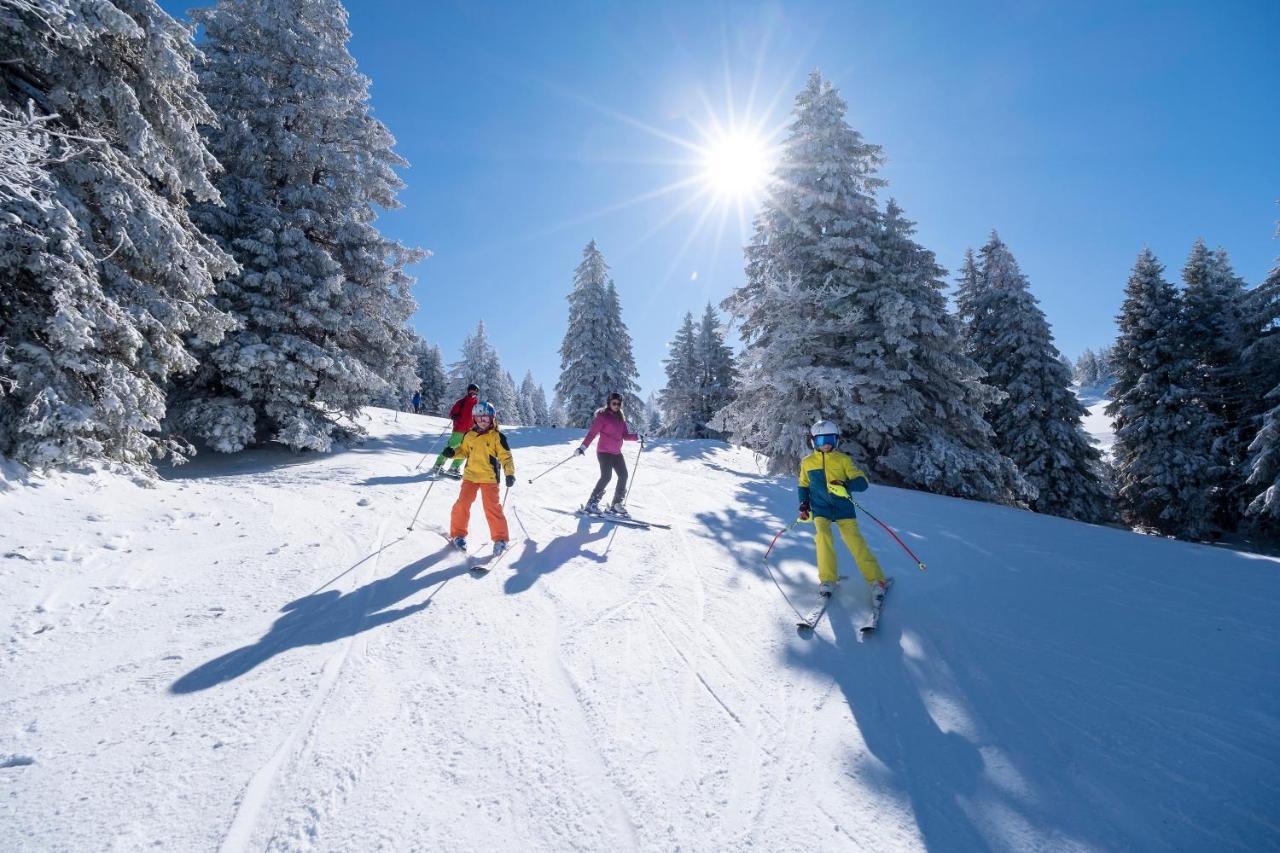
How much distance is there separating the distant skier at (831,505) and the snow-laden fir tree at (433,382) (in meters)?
51.8

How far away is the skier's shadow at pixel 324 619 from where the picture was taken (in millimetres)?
3299

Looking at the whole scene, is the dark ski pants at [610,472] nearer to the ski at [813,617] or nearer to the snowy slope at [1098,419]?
the ski at [813,617]

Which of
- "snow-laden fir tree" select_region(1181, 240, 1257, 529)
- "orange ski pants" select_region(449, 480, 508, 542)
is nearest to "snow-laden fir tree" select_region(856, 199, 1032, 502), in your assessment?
"orange ski pants" select_region(449, 480, 508, 542)

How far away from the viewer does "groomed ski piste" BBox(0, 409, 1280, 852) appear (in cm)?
238

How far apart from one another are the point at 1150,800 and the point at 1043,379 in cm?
2251

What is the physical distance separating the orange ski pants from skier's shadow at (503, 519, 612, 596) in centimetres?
41

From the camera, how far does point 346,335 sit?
12.4 metres

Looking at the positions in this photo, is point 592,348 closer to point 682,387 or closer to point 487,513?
point 682,387

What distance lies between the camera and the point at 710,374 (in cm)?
3856

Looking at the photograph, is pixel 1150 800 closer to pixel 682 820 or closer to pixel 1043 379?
pixel 682 820

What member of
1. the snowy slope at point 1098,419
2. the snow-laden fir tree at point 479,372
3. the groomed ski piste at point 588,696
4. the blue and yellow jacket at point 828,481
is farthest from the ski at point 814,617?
the snow-laden fir tree at point 479,372

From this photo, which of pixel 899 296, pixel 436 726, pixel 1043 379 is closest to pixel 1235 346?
pixel 1043 379

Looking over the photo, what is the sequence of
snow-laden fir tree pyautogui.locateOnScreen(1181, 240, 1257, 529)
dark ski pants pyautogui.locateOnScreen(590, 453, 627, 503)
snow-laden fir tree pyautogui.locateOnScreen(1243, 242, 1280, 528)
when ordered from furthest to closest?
snow-laden fir tree pyautogui.locateOnScreen(1181, 240, 1257, 529)
snow-laden fir tree pyautogui.locateOnScreen(1243, 242, 1280, 528)
dark ski pants pyautogui.locateOnScreen(590, 453, 627, 503)

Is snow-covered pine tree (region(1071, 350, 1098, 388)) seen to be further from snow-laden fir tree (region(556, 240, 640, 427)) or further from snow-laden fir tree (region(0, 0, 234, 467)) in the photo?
snow-laden fir tree (region(0, 0, 234, 467))
